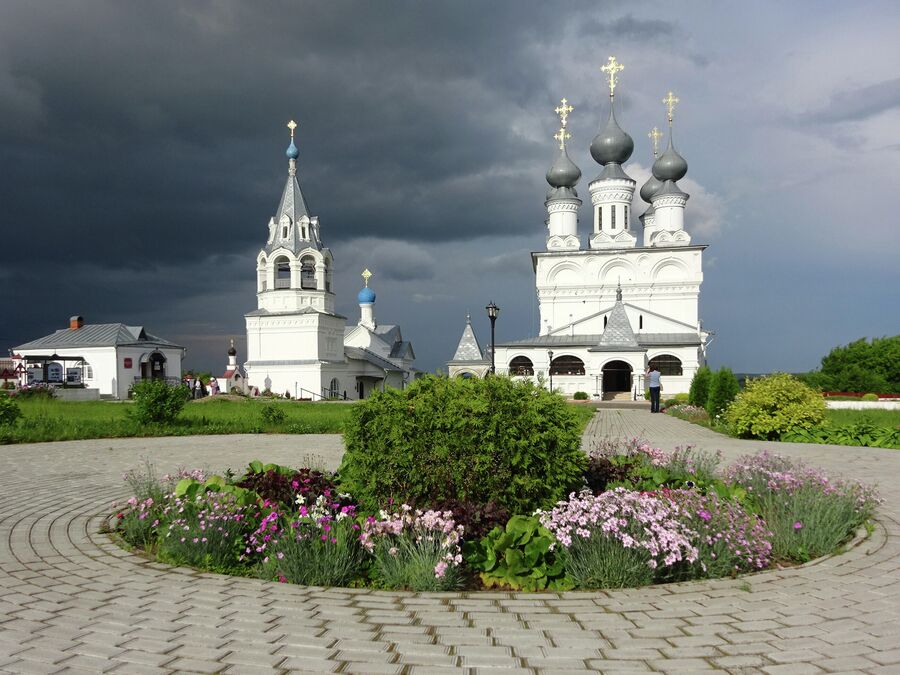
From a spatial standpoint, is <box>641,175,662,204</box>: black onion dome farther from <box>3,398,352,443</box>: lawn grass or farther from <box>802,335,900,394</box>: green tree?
<box>3,398,352,443</box>: lawn grass

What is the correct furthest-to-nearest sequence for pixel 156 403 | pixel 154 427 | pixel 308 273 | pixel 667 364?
pixel 667 364
pixel 308 273
pixel 156 403
pixel 154 427

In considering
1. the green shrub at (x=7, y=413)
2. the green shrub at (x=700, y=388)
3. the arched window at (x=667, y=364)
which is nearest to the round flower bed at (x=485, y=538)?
the green shrub at (x=7, y=413)

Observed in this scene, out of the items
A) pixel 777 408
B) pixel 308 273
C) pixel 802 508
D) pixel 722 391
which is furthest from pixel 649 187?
pixel 802 508

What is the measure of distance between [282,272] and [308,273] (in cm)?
168

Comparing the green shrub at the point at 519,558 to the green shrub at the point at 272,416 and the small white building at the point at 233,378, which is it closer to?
the green shrub at the point at 272,416

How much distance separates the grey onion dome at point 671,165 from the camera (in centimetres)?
4866

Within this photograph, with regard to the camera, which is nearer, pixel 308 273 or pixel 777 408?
pixel 777 408

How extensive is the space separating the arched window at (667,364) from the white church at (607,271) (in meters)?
1.34

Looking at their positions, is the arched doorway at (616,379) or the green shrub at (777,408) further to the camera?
the arched doorway at (616,379)

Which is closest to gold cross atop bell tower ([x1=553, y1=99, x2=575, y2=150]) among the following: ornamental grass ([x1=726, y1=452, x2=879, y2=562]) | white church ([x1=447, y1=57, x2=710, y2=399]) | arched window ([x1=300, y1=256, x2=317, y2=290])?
white church ([x1=447, y1=57, x2=710, y2=399])

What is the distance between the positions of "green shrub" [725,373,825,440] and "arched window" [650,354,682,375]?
84.7ft

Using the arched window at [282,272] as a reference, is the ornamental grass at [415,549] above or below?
below

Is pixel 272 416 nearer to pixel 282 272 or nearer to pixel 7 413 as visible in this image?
pixel 7 413

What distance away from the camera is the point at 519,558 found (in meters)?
4.56
